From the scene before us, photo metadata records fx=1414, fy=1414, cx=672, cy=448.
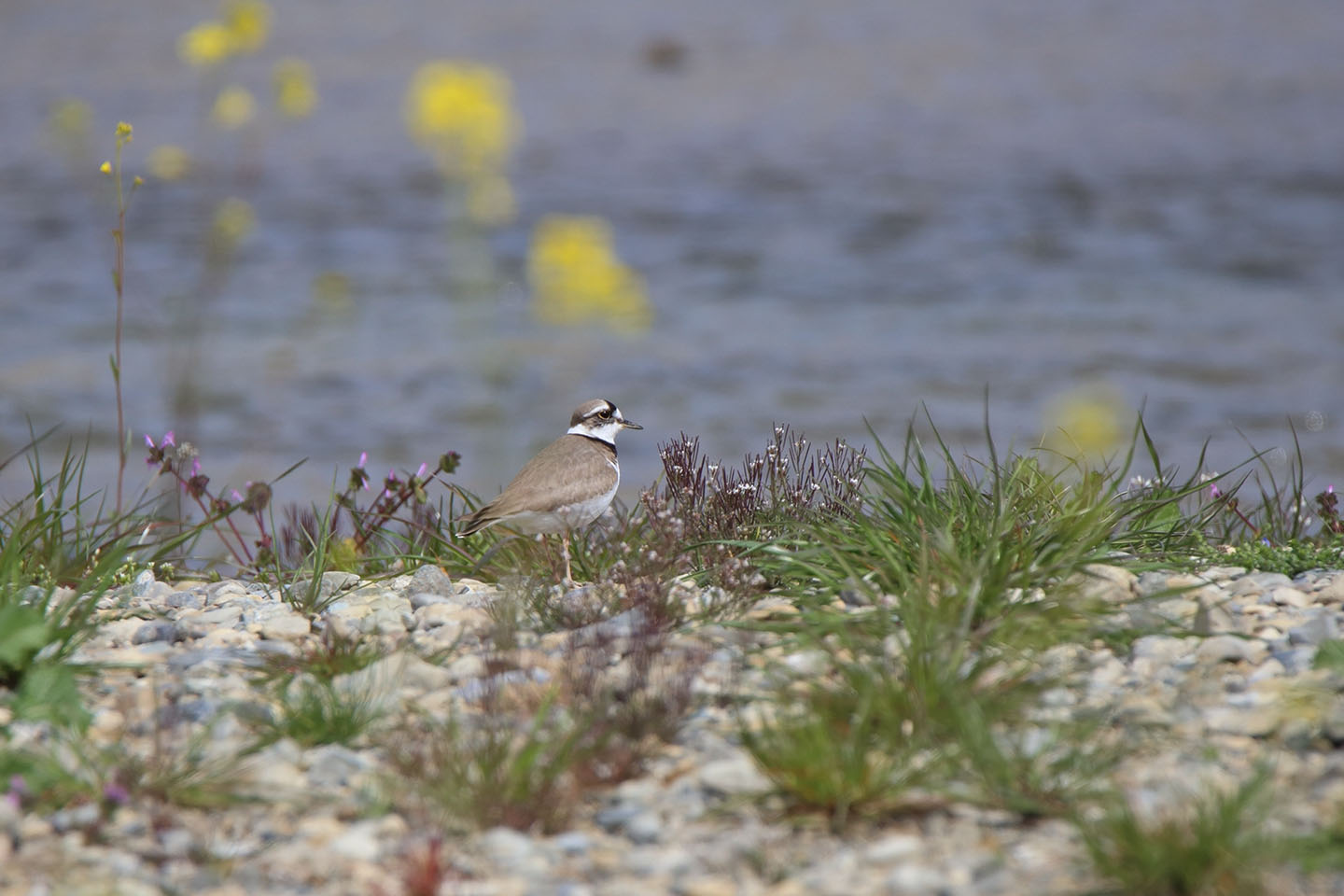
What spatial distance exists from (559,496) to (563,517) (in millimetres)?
81

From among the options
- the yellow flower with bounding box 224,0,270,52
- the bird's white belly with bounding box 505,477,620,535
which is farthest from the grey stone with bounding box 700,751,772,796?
the yellow flower with bounding box 224,0,270,52

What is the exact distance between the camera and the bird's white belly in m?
5.24

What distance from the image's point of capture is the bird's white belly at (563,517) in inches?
206

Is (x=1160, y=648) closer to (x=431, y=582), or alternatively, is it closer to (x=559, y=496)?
(x=559, y=496)

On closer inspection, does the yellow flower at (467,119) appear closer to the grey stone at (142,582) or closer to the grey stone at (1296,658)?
the grey stone at (142,582)

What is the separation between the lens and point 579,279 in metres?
8.02

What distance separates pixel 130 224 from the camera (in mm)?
20109

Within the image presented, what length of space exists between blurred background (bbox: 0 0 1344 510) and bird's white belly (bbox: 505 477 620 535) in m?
1.54

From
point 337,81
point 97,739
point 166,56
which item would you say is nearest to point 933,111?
point 337,81

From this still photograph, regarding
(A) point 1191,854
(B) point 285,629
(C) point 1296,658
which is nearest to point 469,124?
(B) point 285,629

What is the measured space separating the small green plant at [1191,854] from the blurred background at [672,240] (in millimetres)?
4251

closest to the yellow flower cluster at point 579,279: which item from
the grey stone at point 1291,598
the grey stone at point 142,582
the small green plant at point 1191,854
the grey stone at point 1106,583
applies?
the grey stone at point 142,582

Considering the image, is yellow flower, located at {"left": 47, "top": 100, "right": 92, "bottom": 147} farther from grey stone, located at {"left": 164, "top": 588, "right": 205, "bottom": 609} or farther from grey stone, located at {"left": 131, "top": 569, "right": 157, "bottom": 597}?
grey stone, located at {"left": 164, "top": 588, "right": 205, "bottom": 609}

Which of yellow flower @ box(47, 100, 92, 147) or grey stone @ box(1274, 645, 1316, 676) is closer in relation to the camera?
grey stone @ box(1274, 645, 1316, 676)
